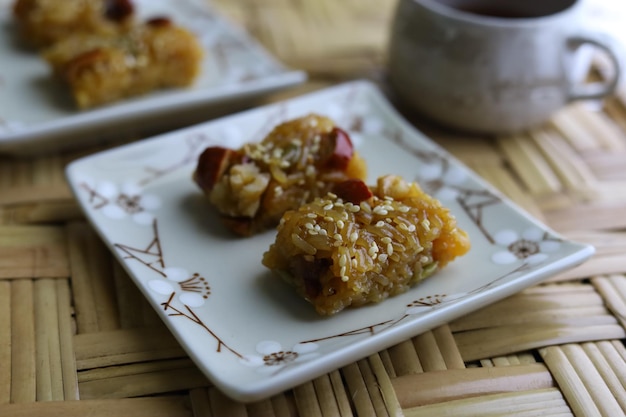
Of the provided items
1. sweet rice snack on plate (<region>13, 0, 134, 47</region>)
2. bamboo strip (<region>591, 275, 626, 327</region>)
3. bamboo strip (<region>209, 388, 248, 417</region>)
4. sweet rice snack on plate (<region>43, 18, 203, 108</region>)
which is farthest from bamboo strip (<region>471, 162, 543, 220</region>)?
sweet rice snack on plate (<region>13, 0, 134, 47</region>)

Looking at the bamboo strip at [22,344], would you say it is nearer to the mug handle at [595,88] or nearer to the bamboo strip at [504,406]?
the bamboo strip at [504,406]

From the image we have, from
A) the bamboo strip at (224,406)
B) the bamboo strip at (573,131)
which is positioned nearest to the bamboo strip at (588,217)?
the bamboo strip at (573,131)

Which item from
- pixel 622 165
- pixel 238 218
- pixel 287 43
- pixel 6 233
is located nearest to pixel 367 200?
pixel 238 218

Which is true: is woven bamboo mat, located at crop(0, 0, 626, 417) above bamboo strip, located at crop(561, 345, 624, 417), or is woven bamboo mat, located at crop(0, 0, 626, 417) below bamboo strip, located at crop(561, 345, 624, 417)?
below

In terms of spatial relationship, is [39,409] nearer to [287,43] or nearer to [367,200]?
[367,200]

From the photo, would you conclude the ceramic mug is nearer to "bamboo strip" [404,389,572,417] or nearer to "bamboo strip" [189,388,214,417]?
"bamboo strip" [404,389,572,417]

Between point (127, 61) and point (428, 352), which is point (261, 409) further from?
point (127, 61)
